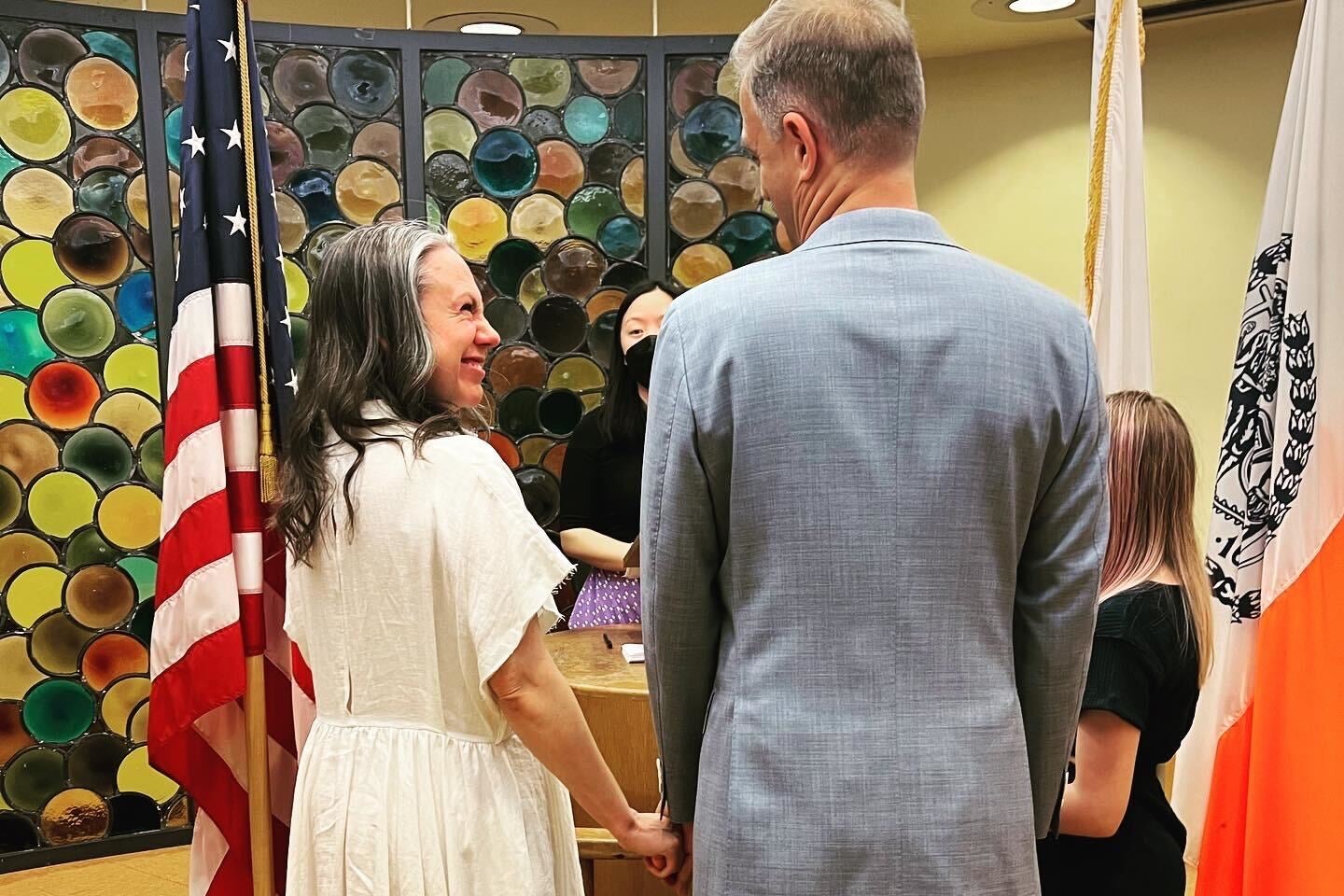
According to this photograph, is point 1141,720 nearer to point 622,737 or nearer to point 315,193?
point 622,737

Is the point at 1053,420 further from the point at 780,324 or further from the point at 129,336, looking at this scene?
the point at 129,336

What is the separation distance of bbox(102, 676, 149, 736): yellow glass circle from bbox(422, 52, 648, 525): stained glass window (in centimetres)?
132

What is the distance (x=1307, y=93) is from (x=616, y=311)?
2269mm

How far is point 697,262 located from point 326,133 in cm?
122

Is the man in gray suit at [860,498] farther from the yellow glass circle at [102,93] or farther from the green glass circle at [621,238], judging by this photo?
the yellow glass circle at [102,93]

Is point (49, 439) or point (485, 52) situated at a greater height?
point (485, 52)

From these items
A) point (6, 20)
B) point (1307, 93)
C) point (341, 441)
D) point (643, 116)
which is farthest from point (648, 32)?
point (341, 441)

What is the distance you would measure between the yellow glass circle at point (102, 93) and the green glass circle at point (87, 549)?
3.95 feet

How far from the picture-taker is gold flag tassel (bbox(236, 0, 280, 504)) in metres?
2.08

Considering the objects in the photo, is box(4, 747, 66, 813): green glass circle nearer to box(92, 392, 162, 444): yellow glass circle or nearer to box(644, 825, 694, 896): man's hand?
box(92, 392, 162, 444): yellow glass circle

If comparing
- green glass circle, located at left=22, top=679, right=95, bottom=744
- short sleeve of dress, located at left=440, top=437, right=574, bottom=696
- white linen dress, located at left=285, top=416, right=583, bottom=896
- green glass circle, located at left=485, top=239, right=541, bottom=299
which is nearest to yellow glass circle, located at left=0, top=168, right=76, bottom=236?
green glass circle, located at left=485, top=239, right=541, bottom=299

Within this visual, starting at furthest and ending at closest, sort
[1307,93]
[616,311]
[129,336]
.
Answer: [616,311], [129,336], [1307,93]

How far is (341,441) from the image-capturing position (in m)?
1.65

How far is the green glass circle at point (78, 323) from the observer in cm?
351
